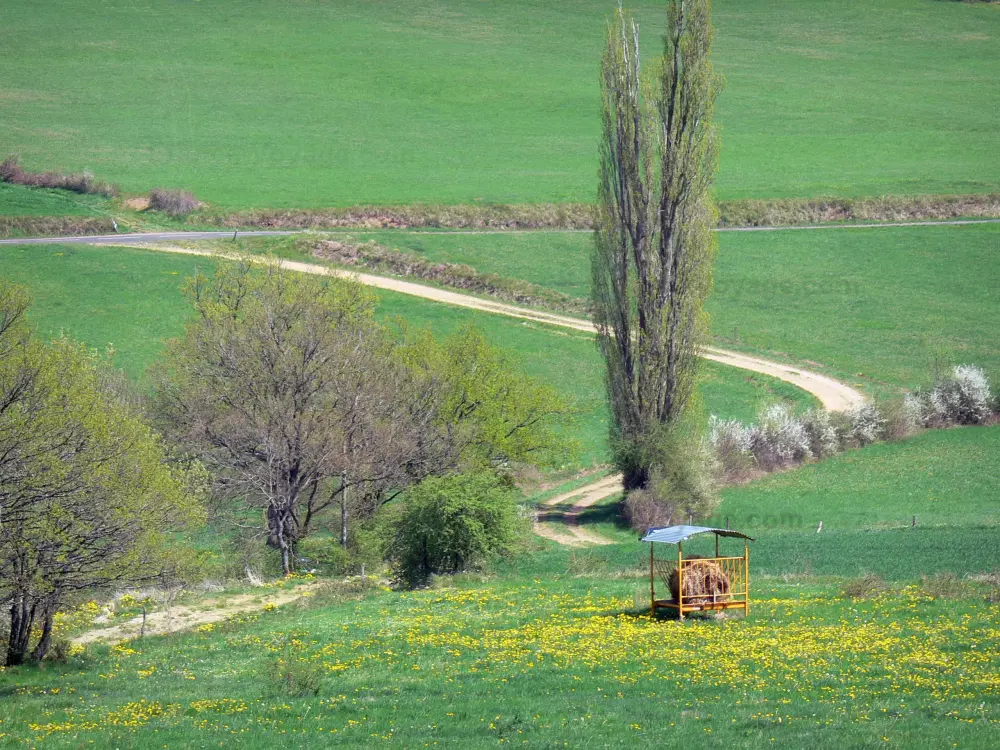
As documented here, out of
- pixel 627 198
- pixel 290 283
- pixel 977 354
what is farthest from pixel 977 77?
pixel 290 283

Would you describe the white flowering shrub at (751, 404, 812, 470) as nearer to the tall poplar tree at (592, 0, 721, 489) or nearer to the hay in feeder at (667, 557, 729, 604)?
the tall poplar tree at (592, 0, 721, 489)

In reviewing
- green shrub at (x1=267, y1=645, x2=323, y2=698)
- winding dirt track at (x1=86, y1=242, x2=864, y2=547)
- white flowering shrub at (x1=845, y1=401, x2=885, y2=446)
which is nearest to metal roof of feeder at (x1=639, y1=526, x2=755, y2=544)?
green shrub at (x1=267, y1=645, x2=323, y2=698)

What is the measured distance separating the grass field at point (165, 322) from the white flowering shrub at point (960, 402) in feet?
17.7

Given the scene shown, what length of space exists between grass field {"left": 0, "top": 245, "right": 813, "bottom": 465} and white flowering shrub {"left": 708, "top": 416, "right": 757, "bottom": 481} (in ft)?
18.9

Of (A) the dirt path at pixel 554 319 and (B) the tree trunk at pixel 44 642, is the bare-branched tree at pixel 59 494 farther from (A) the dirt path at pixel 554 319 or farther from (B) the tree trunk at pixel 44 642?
(A) the dirt path at pixel 554 319

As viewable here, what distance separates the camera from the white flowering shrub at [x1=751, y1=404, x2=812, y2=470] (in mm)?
50156

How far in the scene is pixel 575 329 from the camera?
219ft

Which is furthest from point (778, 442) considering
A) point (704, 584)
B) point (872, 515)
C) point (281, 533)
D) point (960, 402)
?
point (704, 584)

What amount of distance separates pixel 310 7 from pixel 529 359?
83.9m

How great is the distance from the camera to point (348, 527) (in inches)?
1631

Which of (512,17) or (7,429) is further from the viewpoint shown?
(512,17)

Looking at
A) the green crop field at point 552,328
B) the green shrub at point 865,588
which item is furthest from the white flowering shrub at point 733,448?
the green shrub at point 865,588

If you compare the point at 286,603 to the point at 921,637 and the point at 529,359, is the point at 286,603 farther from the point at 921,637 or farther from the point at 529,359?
the point at 529,359

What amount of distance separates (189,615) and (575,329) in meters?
37.9
